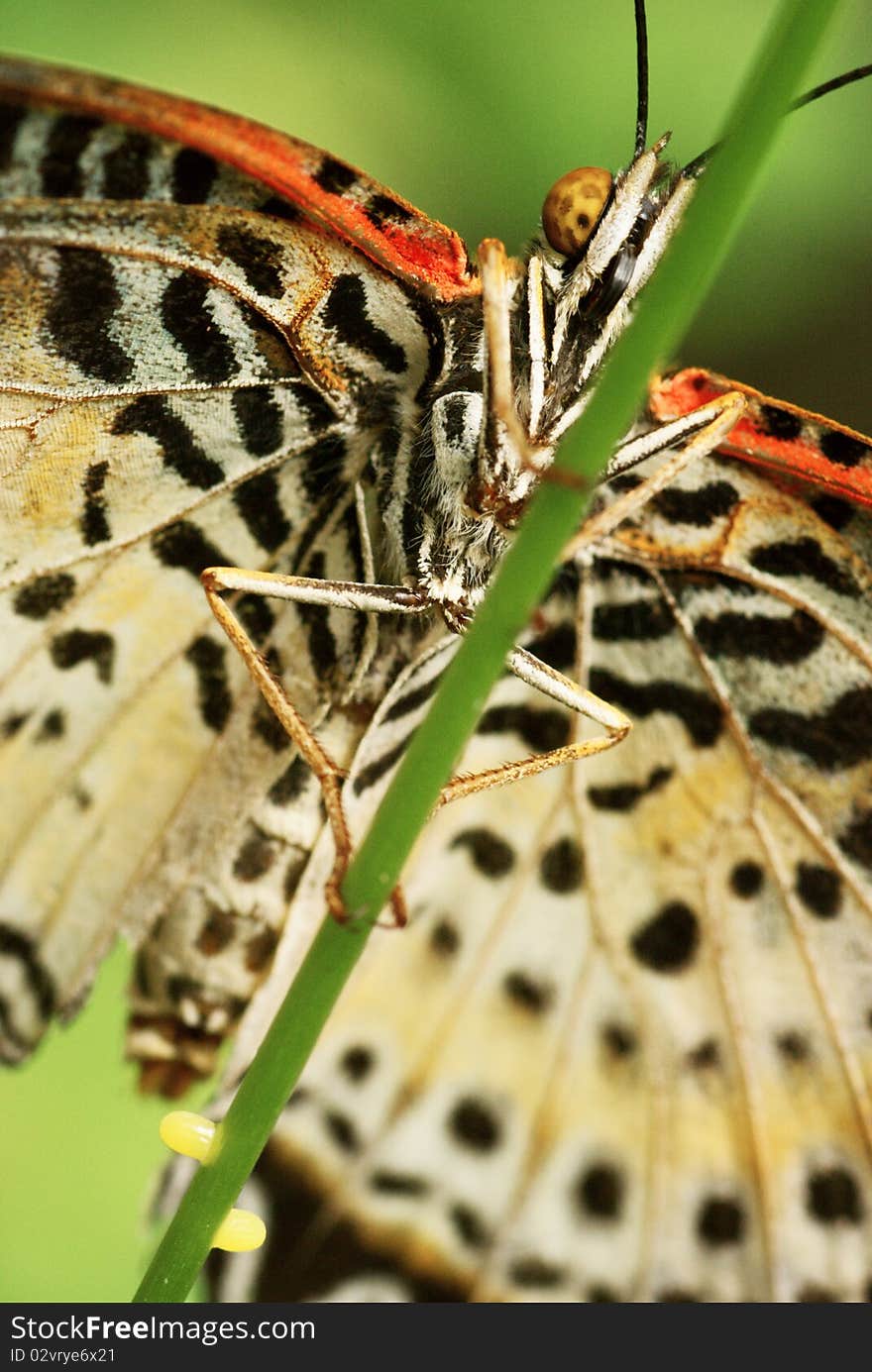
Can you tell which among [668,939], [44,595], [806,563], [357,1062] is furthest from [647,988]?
[44,595]

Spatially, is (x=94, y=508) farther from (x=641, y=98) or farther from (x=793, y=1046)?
(x=793, y=1046)

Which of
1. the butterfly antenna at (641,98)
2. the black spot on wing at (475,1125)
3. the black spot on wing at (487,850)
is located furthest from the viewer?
the black spot on wing at (475,1125)

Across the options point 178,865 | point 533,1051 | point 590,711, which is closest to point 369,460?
point 590,711

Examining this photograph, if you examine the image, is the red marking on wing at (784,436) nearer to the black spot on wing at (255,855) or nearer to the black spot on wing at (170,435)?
the black spot on wing at (170,435)

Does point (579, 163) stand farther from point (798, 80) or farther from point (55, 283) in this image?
point (798, 80)

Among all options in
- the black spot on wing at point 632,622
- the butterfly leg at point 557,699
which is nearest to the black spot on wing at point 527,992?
the black spot on wing at point 632,622

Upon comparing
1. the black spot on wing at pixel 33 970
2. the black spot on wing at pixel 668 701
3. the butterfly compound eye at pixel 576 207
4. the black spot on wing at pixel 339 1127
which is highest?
the butterfly compound eye at pixel 576 207

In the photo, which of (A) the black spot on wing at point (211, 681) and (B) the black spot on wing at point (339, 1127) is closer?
(A) the black spot on wing at point (211, 681)
